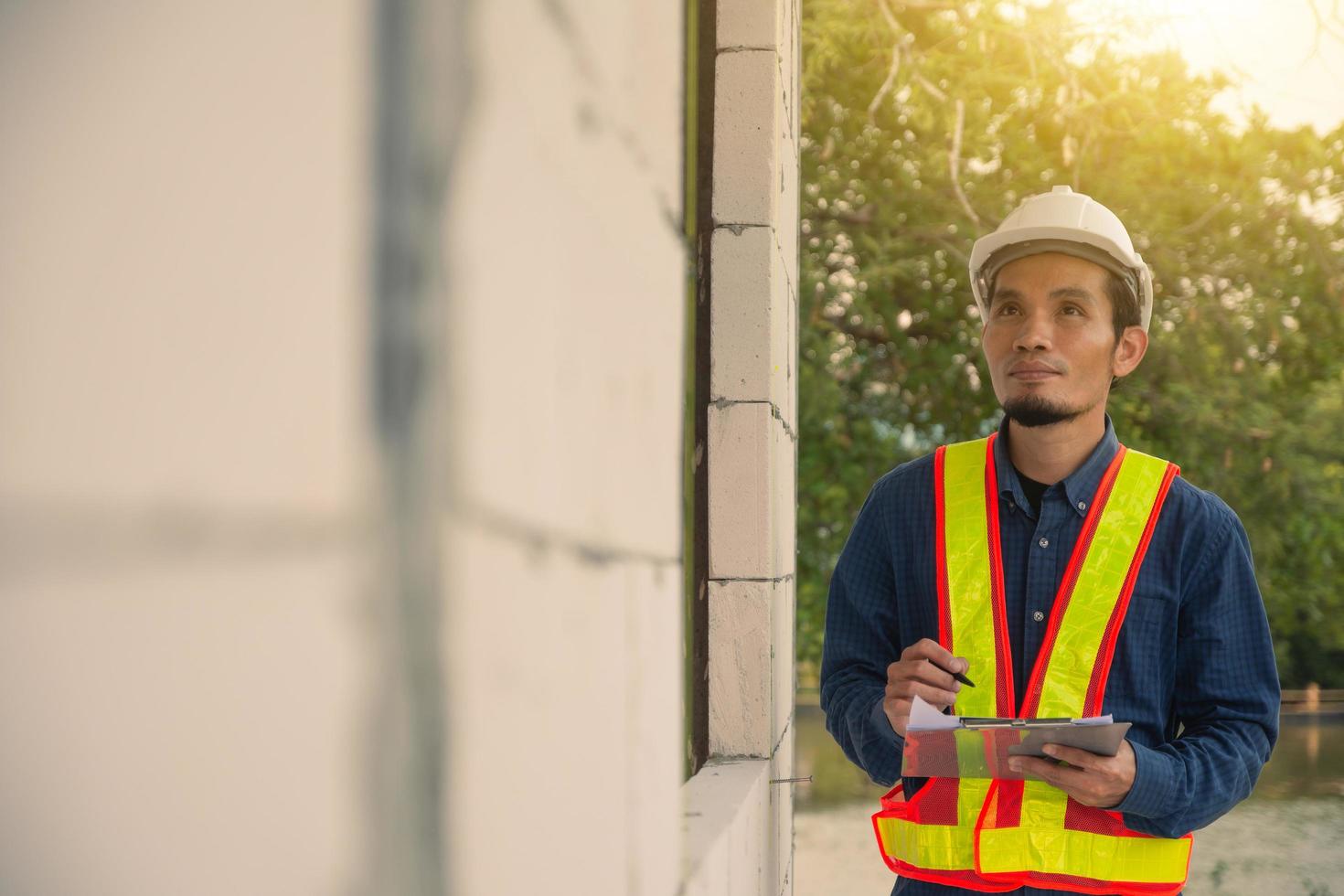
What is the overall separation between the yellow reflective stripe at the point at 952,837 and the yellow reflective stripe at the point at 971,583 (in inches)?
5.5

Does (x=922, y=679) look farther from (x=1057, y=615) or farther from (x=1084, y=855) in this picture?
(x=1084, y=855)

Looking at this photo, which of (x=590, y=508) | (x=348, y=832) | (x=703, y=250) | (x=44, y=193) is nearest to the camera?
(x=44, y=193)

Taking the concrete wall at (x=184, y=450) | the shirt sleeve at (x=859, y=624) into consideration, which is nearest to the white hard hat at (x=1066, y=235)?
the shirt sleeve at (x=859, y=624)

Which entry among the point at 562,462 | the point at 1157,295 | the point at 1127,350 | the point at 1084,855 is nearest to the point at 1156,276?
the point at 1157,295

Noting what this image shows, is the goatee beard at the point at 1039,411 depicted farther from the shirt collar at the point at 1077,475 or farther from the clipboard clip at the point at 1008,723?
the clipboard clip at the point at 1008,723

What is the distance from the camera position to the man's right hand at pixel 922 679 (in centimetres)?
202

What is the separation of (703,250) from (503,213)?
202 cm

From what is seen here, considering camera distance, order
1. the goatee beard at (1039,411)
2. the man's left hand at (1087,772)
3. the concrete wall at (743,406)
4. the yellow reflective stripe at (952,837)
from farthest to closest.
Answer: the concrete wall at (743,406) → the goatee beard at (1039,411) → the yellow reflective stripe at (952,837) → the man's left hand at (1087,772)

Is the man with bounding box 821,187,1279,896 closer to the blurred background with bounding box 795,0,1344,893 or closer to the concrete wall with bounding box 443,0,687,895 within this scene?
the concrete wall with bounding box 443,0,687,895

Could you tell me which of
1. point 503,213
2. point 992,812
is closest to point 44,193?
point 503,213

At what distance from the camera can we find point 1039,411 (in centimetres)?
233

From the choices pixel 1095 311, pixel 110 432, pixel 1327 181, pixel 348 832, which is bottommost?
pixel 348 832

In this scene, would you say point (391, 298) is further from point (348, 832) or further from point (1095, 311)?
point (1095, 311)

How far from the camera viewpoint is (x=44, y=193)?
0.89ft
